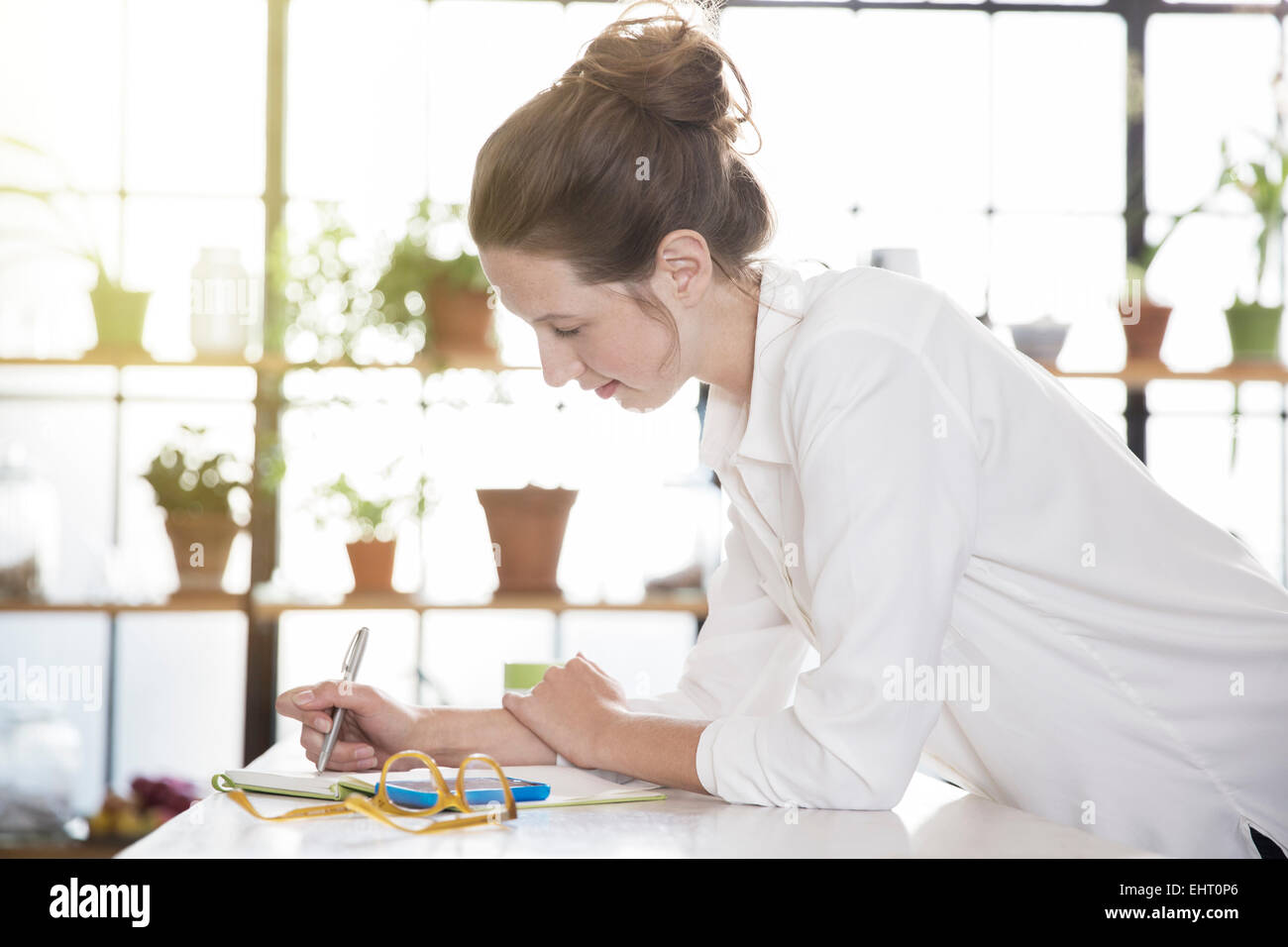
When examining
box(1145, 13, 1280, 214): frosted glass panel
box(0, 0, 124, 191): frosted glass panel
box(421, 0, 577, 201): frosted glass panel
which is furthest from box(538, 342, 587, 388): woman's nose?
box(1145, 13, 1280, 214): frosted glass panel

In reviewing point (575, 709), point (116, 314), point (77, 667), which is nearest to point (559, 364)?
point (575, 709)

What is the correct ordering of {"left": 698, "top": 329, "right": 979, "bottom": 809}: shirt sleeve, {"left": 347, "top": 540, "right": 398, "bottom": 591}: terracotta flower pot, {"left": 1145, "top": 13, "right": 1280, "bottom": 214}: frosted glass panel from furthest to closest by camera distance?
1. {"left": 1145, "top": 13, "right": 1280, "bottom": 214}: frosted glass panel
2. {"left": 347, "top": 540, "right": 398, "bottom": 591}: terracotta flower pot
3. {"left": 698, "top": 329, "right": 979, "bottom": 809}: shirt sleeve

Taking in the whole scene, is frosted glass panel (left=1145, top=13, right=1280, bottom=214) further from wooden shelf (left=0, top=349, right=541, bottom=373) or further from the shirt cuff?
Answer: the shirt cuff

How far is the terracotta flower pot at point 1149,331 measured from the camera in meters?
2.84

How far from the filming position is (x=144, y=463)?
273cm

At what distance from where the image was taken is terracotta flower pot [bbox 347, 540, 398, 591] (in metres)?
2.66

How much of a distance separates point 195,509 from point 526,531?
0.74 m

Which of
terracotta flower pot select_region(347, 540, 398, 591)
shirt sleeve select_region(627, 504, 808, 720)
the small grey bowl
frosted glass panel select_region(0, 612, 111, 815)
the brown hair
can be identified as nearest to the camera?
the brown hair

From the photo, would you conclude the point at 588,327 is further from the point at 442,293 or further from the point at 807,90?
the point at 807,90

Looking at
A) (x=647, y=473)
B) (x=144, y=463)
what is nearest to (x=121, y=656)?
(x=144, y=463)

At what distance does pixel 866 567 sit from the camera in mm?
894

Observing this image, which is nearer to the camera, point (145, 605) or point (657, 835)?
point (657, 835)

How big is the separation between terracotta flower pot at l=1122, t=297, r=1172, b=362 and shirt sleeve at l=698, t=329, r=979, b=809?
2.12 m
